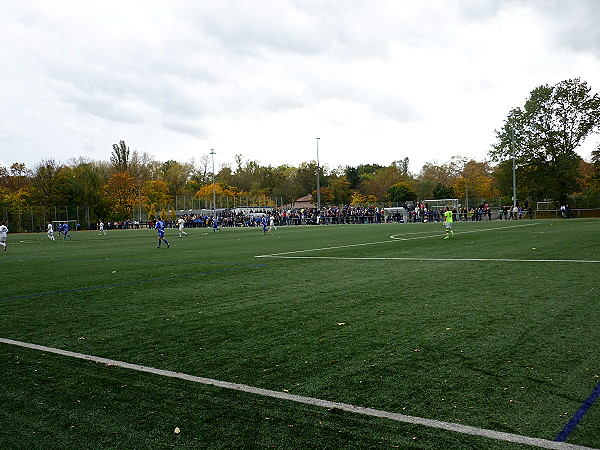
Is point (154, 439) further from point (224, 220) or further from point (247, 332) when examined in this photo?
→ point (224, 220)

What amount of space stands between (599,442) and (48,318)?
283 inches

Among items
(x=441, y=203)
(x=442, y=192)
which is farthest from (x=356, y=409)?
(x=442, y=192)

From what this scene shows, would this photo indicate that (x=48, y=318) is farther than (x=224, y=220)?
No

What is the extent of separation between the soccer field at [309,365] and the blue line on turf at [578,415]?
1cm

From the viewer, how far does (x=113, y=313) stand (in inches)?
302

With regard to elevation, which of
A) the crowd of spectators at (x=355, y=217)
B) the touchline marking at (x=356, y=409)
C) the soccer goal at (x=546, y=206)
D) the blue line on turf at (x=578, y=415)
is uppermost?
the soccer goal at (x=546, y=206)

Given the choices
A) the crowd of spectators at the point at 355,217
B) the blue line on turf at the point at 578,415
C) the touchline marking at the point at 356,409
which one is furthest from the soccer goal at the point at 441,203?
the touchline marking at the point at 356,409

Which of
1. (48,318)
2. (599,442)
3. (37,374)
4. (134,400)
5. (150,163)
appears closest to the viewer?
(599,442)

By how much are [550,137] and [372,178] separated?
5423 centimetres

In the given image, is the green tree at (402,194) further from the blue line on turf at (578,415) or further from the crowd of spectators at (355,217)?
the blue line on turf at (578,415)

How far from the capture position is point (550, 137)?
197 feet

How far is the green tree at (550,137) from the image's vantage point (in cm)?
5856

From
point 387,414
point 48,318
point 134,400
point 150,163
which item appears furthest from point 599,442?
point 150,163

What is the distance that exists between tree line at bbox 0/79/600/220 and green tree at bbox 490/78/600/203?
0.37 ft
